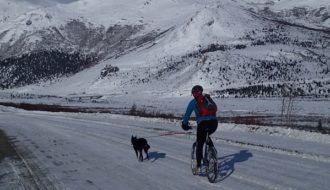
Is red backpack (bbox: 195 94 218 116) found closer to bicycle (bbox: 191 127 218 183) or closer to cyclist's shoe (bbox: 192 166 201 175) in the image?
bicycle (bbox: 191 127 218 183)

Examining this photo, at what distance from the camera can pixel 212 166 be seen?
36.8 feet

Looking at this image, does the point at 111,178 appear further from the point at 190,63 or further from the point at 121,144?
the point at 190,63

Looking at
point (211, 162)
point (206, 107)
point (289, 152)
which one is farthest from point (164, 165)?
point (289, 152)

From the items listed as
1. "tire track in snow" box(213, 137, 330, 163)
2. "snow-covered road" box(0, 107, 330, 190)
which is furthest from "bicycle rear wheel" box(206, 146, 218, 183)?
"tire track in snow" box(213, 137, 330, 163)

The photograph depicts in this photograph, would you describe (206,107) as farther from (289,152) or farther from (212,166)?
(289,152)

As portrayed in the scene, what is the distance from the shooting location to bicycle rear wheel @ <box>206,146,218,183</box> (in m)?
11.1

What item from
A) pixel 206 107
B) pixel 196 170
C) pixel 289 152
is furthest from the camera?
pixel 289 152

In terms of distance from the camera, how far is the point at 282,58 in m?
162

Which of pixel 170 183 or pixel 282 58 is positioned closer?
pixel 170 183

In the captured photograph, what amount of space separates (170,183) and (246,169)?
250 cm

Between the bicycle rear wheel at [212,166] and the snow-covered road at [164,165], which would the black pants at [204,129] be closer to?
the bicycle rear wheel at [212,166]

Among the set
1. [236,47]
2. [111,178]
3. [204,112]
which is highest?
[236,47]

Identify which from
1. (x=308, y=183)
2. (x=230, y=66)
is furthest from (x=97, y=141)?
(x=230, y=66)

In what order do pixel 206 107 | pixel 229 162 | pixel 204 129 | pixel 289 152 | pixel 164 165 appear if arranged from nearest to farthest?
pixel 206 107 < pixel 204 129 < pixel 229 162 < pixel 164 165 < pixel 289 152
